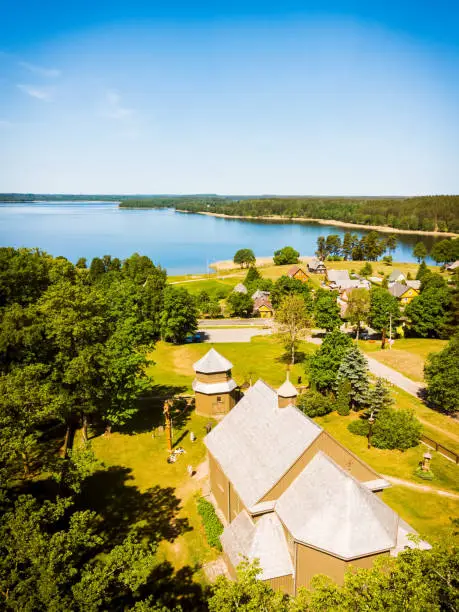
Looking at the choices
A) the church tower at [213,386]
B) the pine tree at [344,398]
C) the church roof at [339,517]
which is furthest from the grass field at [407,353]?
the church roof at [339,517]

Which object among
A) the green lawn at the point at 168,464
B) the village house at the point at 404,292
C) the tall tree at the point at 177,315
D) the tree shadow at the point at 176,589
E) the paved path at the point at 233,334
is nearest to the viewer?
the tree shadow at the point at 176,589

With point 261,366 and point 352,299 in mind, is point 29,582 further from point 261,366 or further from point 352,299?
point 352,299

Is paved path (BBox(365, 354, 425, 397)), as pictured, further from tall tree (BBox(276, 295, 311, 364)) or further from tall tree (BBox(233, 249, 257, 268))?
tall tree (BBox(233, 249, 257, 268))

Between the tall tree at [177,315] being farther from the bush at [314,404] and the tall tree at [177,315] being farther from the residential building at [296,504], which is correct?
the residential building at [296,504]

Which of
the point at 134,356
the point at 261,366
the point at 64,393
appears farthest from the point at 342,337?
the point at 64,393

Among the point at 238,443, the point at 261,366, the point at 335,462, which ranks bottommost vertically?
the point at 261,366
